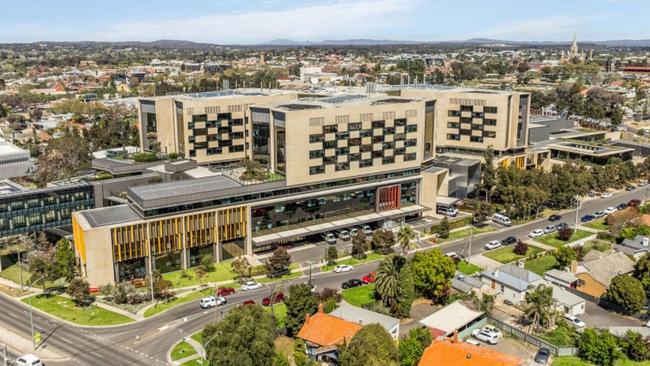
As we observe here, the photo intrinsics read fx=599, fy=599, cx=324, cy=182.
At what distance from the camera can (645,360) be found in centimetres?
6381

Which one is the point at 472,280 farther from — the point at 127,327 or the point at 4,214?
the point at 4,214

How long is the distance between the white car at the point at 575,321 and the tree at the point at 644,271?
12244 mm

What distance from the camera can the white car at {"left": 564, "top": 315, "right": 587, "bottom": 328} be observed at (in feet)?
234

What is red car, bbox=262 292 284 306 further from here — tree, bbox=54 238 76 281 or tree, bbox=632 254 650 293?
tree, bbox=632 254 650 293

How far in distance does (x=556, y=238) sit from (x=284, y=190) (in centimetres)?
4783

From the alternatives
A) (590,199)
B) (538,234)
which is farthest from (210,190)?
(590,199)

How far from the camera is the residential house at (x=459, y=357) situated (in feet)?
185

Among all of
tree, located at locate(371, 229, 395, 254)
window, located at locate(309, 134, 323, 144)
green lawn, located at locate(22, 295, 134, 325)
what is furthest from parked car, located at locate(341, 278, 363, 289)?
green lawn, located at locate(22, 295, 134, 325)

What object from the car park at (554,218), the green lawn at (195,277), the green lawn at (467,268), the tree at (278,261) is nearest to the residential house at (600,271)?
the green lawn at (467,268)

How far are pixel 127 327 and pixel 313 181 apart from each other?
1555 inches

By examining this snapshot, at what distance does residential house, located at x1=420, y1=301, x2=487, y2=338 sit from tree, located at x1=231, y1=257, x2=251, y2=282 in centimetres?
2669

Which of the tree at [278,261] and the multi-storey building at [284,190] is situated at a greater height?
the multi-storey building at [284,190]

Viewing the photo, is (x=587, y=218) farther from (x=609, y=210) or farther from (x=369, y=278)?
(x=369, y=278)

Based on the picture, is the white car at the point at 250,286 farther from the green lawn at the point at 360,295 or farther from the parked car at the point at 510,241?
the parked car at the point at 510,241
